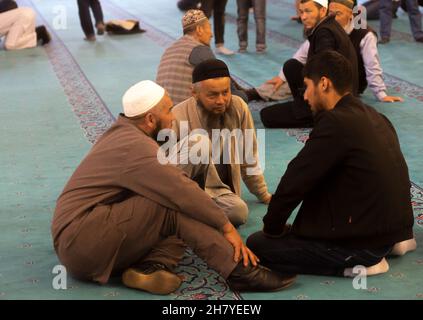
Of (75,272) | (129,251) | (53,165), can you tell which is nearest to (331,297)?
(129,251)

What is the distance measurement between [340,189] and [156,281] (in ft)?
2.32

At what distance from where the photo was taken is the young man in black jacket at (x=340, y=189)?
2697 millimetres

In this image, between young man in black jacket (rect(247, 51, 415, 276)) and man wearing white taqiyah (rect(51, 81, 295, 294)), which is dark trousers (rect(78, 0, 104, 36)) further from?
young man in black jacket (rect(247, 51, 415, 276))

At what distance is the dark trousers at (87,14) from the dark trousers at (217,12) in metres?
1.64

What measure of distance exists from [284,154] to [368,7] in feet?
16.4

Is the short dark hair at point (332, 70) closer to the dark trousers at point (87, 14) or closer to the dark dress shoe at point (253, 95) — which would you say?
the dark dress shoe at point (253, 95)

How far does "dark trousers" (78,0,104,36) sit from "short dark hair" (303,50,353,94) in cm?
606

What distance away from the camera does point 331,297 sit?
270 centimetres

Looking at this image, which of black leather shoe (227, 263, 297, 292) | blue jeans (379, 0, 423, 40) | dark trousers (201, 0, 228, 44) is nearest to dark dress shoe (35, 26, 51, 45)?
dark trousers (201, 0, 228, 44)

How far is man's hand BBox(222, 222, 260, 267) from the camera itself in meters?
2.73

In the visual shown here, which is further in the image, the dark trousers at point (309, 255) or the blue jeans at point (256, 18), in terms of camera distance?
the blue jeans at point (256, 18)

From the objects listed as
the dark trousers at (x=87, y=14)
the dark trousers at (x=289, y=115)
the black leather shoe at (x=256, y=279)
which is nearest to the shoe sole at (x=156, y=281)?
the black leather shoe at (x=256, y=279)

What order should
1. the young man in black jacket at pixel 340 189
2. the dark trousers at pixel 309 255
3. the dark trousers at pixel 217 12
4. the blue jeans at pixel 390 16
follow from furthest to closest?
the blue jeans at pixel 390 16
the dark trousers at pixel 217 12
the dark trousers at pixel 309 255
the young man in black jacket at pixel 340 189

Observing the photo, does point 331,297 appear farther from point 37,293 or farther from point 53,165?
point 53,165
